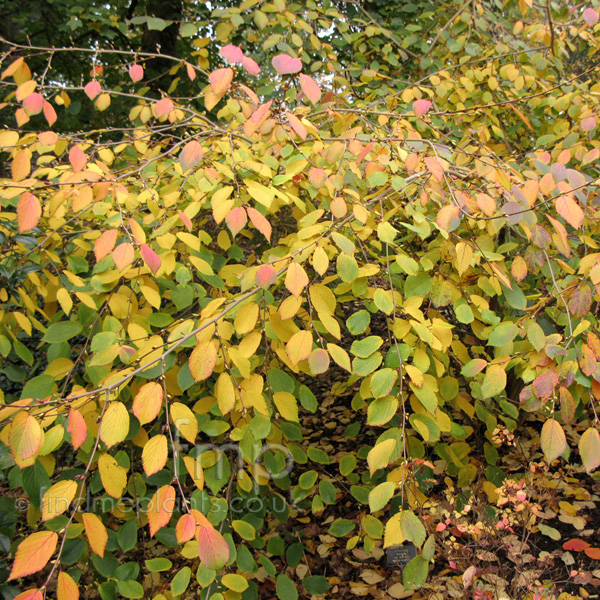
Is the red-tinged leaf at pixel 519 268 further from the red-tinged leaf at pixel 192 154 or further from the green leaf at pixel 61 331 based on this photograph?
the green leaf at pixel 61 331

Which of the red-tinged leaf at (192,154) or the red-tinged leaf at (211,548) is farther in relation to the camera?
the red-tinged leaf at (192,154)

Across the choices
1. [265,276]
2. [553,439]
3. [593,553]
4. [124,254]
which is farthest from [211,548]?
[593,553]

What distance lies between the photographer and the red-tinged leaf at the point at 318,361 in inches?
37.0

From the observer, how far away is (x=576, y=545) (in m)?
1.87

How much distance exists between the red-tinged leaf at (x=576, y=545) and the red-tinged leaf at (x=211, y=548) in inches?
65.8

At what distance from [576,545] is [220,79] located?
6.84 ft

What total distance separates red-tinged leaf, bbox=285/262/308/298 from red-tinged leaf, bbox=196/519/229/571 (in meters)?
0.43

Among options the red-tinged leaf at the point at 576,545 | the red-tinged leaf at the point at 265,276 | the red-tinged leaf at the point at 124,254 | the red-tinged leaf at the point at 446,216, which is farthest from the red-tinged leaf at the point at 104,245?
the red-tinged leaf at the point at 576,545

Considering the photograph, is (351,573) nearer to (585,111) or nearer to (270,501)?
(270,501)

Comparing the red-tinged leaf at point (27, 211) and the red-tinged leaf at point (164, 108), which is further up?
the red-tinged leaf at point (164, 108)

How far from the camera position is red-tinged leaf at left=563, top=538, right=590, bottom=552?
186cm

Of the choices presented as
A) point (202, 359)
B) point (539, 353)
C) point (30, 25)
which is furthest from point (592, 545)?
point (30, 25)

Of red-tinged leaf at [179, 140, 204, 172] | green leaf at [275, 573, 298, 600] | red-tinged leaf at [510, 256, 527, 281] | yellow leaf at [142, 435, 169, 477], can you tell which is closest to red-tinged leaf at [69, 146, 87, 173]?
red-tinged leaf at [179, 140, 204, 172]

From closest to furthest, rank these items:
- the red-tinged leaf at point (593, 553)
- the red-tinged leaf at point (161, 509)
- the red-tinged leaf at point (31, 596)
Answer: the red-tinged leaf at point (31, 596) < the red-tinged leaf at point (161, 509) < the red-tinged leaf at point (593, 553)
